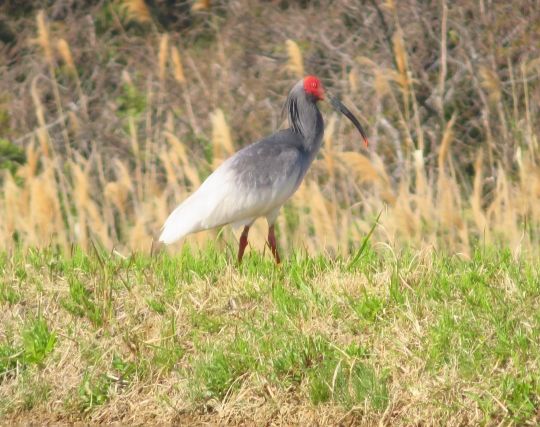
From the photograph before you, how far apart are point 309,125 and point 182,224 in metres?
1.18

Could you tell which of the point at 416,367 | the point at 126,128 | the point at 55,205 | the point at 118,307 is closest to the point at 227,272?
the point at 118,307

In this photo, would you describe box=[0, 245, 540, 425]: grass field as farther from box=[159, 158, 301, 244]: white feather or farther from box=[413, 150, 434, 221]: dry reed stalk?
box=[413, 150, 434, 221]: dry reed stalk

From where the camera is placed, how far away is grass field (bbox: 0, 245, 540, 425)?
16.3 feet

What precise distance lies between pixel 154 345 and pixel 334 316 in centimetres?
86

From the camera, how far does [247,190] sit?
704cm

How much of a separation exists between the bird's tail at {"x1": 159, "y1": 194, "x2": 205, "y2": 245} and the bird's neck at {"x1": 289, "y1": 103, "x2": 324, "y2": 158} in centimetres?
90

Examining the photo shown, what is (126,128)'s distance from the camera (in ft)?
35.7

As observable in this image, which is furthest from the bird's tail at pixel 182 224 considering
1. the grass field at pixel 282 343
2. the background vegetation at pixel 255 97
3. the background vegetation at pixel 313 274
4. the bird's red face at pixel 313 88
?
the bird's red face at pixel 313 88

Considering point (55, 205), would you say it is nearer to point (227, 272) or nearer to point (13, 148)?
point (227, 272)

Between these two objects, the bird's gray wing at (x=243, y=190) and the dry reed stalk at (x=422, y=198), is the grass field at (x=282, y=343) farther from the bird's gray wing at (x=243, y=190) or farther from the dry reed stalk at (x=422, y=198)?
the dry reed stalk at (x=422, y=198)

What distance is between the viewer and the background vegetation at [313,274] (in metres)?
5.10

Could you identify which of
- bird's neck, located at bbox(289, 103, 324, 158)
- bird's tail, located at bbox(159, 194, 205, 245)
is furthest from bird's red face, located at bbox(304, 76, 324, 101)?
bird's tail, located at bbox(159, 194, 205, 245)

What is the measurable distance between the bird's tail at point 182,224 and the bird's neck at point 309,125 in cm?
90

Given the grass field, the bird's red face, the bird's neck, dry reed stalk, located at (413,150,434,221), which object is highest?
the bird's red face
